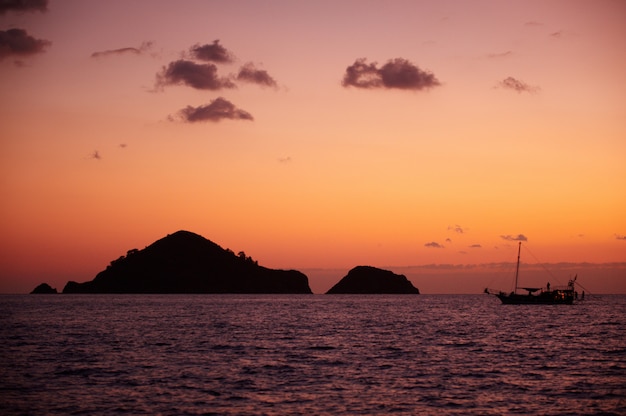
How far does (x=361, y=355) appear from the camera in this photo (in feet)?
210

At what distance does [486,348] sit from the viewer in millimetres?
71938

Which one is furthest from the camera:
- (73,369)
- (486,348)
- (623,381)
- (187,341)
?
(187,341)

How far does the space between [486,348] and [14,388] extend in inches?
1925

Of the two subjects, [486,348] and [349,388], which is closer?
[349,388]

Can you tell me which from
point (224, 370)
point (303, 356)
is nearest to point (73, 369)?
point (224, 370)

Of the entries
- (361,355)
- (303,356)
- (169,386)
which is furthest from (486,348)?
(169,386)

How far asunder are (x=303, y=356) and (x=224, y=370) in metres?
11.8

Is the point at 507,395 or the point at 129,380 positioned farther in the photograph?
the point at 129,380

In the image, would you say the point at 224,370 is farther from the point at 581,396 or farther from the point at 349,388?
the point at 581,396

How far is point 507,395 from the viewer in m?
A: 42.4

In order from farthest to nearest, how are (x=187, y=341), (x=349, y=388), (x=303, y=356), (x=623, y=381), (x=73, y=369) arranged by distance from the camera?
1. (x=187, y=341)
2. (x=303, y=356)
3. (x=73, y=369)
4. (x=623, y=381)
5. (x=349, y=388)

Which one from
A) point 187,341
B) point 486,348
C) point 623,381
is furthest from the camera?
point 187,341

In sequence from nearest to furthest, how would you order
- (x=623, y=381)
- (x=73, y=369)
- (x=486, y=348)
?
(x=623, y=381) → (x=73, y=369) → (x=486, y=348)

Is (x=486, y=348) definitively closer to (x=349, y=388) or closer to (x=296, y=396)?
(x=349, y=388)
